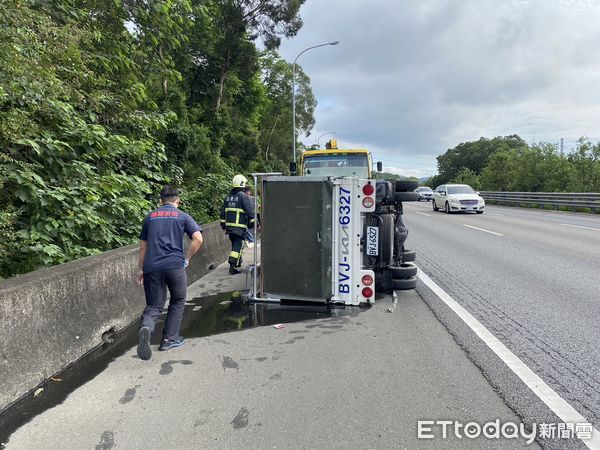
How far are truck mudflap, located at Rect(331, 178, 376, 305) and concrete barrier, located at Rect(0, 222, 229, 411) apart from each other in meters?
2.67

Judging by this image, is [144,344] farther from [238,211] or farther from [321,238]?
[238,211]

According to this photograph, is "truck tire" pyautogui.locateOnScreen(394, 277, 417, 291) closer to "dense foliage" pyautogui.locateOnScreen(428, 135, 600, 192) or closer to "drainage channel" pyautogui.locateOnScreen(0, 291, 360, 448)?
"drainage channel" pyautogui.locateOnScreen(0, 291, 360, 448)

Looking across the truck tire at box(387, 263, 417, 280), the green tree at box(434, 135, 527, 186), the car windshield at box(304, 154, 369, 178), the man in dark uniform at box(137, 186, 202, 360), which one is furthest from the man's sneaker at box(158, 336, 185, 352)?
the green tree at box(434, 135, 527, 186)

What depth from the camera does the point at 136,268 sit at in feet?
18.9

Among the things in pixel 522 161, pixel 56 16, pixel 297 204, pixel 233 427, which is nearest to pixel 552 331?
pixel 297 204

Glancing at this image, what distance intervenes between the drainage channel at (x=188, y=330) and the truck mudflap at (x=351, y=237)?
320mm

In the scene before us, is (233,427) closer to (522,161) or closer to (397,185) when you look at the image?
(397,185)

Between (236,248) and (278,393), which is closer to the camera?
(278,393)

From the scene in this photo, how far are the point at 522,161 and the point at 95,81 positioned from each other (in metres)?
36.6

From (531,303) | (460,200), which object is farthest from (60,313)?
(460,200)

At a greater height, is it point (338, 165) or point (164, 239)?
point (338, 165)

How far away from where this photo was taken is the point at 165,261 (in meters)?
4.46

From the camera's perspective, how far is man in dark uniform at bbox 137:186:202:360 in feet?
14.6

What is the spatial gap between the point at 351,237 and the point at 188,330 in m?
2.32
